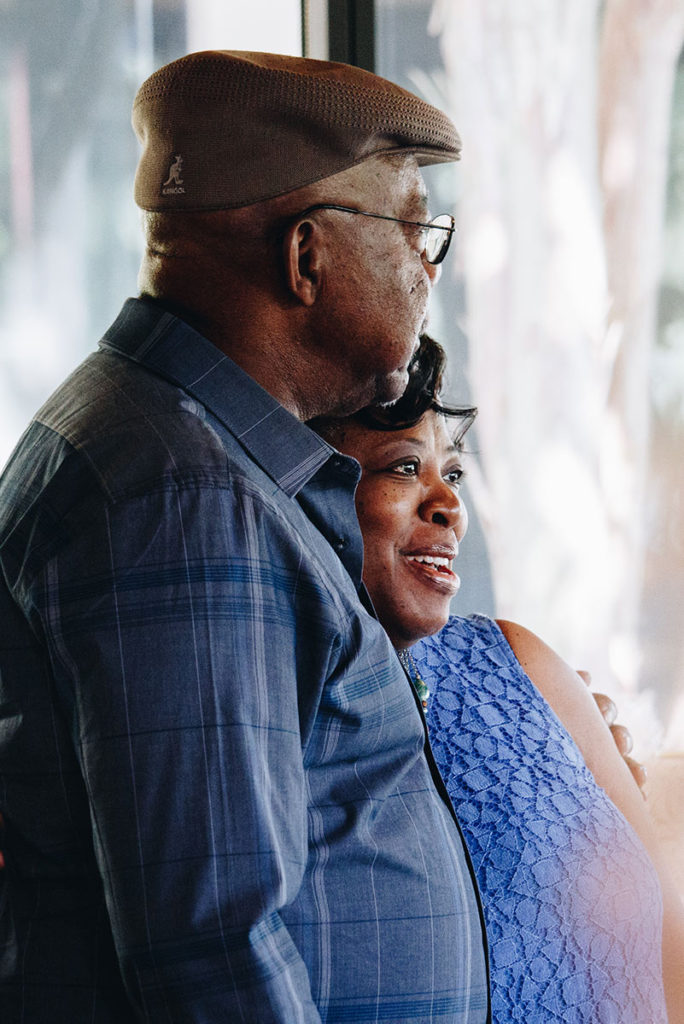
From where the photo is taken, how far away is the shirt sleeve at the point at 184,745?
2.82ft

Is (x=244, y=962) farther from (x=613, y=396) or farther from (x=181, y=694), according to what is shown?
(x=613, y=396)

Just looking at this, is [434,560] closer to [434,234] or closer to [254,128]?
[434,234]

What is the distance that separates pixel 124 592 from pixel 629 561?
6.00ft

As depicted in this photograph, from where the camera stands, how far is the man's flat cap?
110cm

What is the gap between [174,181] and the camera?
1.12m

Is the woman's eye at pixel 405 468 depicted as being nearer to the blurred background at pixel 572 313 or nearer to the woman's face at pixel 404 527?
the woman's face at pixel 404 527

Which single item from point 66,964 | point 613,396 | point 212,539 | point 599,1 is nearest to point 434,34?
point 599,1

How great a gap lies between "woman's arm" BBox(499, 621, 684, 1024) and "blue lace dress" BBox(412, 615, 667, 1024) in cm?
7

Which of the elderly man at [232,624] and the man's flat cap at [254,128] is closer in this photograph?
the elderly man at [232,624]

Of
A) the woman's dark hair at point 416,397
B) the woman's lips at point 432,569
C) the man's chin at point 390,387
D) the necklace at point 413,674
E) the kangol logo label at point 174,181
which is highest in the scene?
the kangol logo label at point 174,181

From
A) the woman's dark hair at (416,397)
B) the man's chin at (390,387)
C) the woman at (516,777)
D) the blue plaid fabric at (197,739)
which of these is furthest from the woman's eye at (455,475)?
the blue plaid fabric at (197,739)

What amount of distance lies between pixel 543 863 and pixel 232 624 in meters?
0.80

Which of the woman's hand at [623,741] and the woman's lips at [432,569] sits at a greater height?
the woman's lips at [432,569]

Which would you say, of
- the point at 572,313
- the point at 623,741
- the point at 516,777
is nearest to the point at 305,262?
the point at 516,777
